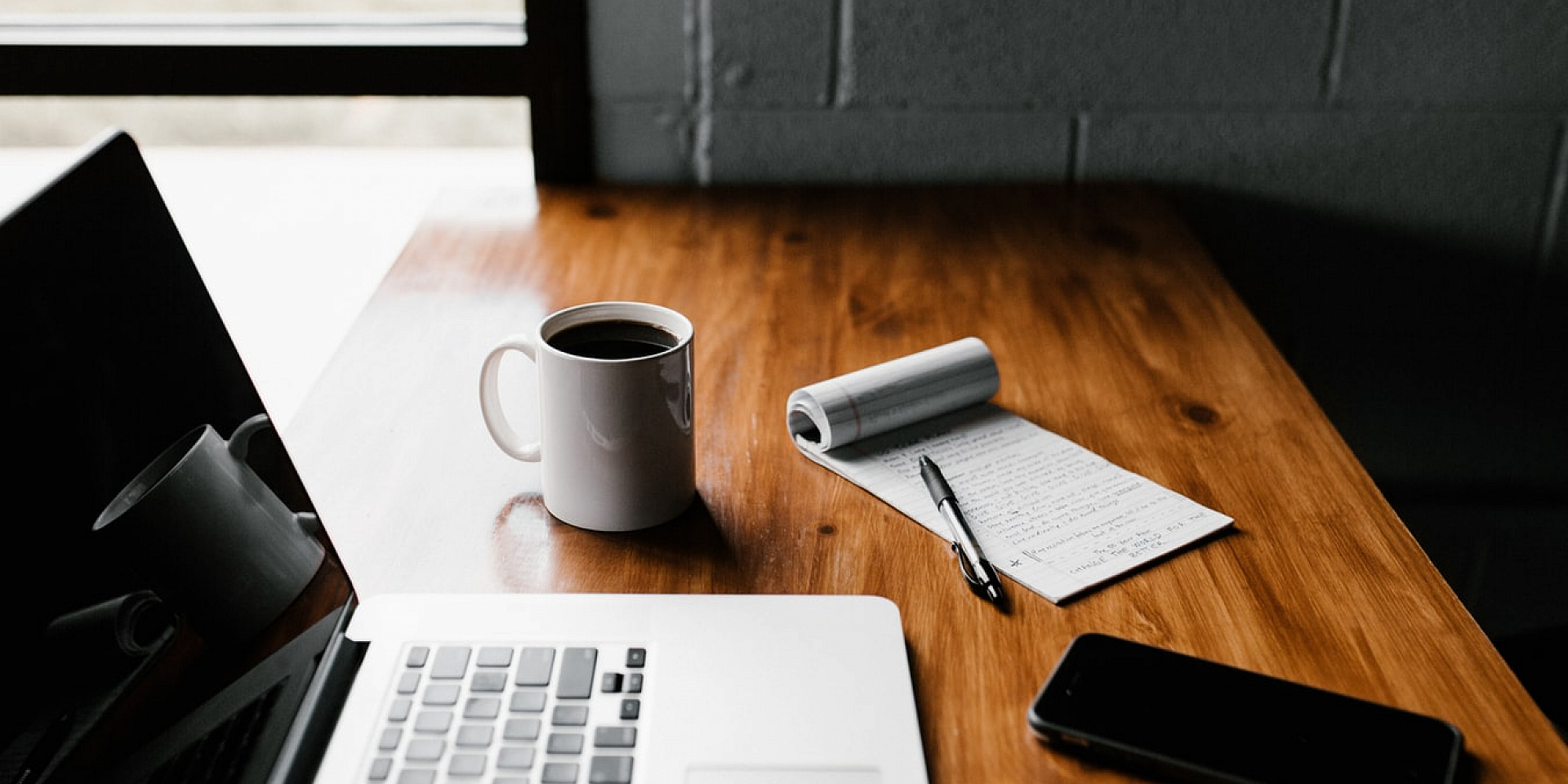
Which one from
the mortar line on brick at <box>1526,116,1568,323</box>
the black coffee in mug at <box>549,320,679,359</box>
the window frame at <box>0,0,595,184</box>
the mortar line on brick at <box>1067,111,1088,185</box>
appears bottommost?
the mortar line on brick at <box>1526,116,1568,323</box>

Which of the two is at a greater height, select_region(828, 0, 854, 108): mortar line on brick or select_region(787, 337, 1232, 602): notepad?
select_region(828, 0, 854, 108): mortar line on brick

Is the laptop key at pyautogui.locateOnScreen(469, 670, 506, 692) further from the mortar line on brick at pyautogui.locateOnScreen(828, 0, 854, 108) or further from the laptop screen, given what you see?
the mortar line on brick at pyautogui.locateOnScreen(828, 0, 854, 108)

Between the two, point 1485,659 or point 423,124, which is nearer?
point 1485,659

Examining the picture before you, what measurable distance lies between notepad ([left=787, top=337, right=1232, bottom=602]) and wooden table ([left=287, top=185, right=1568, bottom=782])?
16 millimetres

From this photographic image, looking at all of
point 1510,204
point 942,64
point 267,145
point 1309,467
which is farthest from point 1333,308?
point 267,145

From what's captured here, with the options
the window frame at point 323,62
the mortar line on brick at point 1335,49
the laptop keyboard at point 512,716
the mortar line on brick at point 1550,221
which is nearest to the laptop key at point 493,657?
the laptop keyboard at point 512,716

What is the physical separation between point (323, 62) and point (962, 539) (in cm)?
99

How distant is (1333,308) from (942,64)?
22.5 inches

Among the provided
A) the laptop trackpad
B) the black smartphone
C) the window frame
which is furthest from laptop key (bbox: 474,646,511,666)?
the window frame

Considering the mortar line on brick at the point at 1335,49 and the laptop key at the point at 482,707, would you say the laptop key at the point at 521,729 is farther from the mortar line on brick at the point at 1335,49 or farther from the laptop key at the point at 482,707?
the mortar line on brick at the point at 1335,49

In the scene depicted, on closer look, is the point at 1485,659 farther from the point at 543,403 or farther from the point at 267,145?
the point at 267,145

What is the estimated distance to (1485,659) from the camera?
64 cm

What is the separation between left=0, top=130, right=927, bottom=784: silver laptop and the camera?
46 cm

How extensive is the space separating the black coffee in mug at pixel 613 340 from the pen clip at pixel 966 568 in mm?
207
